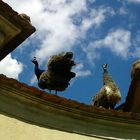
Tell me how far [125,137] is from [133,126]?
36 centimetres

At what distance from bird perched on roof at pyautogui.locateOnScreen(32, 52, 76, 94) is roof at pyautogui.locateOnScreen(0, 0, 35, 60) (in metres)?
3.83

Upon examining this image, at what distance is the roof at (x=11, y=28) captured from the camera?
11.8 m

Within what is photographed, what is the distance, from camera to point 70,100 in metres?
12.3

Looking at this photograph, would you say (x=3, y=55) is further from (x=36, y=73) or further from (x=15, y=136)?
(x=36, y=73)

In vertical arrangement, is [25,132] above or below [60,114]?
below

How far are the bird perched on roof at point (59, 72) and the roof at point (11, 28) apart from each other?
3.83 meters

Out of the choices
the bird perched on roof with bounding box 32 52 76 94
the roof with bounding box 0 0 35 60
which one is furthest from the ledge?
the bird perched on roof with bounding box 32 52 76 94

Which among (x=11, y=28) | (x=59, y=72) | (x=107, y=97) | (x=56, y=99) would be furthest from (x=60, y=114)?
(x=59, y=72)

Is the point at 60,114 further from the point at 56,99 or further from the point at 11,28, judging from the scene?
the point at 11,28

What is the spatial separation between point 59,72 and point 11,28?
4550 mm

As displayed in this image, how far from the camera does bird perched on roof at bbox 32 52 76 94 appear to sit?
16172mm

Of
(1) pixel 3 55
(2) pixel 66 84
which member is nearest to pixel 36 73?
(2) pixel 66 84

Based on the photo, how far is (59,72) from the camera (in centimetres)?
1631

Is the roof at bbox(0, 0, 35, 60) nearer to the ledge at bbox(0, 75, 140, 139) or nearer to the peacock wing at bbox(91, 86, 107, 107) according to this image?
the ledge at bbox(0, 75, 140, 139)
